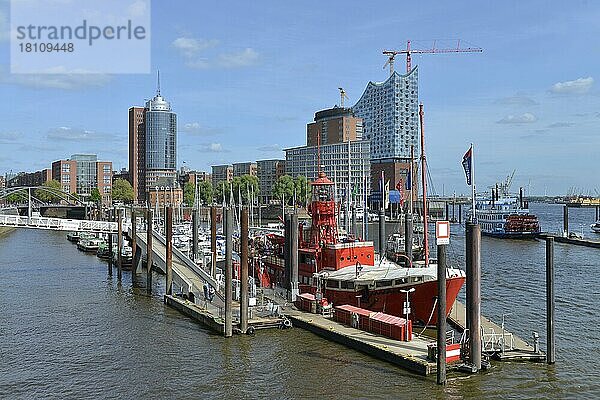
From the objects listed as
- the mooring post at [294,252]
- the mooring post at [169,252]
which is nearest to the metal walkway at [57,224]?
the mooring post at [169,252]

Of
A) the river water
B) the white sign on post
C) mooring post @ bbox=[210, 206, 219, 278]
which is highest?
the white sign on post

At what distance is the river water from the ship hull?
4.84 m

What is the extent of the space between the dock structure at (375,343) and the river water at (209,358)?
20.6 inches

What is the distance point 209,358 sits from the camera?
114 ft

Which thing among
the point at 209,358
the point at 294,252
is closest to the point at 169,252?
the point at 294,252

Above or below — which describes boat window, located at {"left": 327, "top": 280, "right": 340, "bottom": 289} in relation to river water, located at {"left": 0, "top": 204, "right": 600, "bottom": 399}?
above

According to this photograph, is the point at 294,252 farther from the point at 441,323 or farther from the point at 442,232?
the point at 441,323

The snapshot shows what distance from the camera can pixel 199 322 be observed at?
42.9 m

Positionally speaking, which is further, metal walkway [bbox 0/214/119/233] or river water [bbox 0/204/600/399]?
metal walkway [bbox 0/214/119/233]

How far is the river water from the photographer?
96.4 feet

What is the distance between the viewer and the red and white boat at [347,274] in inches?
1531

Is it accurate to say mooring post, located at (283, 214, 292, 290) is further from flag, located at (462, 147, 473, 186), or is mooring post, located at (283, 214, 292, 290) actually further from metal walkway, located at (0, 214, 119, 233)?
metal walkway, located at (0, 214, 119, 233)

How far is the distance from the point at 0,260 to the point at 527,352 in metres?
74.4

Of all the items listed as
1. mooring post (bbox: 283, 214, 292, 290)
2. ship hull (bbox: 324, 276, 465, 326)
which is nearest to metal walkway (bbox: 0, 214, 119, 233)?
mooring post (bbox: 283, 214, 292, 290)
